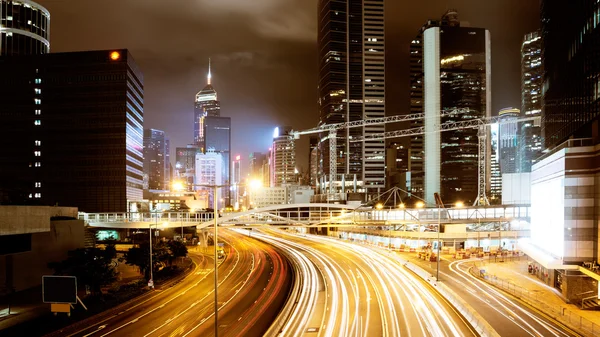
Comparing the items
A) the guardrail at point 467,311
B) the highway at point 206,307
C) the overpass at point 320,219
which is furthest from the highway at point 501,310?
the highway at point 206,307

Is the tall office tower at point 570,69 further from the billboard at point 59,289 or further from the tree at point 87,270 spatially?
the tree at point 87,270

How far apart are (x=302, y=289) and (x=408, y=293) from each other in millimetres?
11309

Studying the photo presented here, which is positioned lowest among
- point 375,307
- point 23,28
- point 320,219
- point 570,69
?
point 375,307

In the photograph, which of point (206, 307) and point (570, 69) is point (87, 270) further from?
point (570, 69)

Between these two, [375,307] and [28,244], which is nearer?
[375,307]

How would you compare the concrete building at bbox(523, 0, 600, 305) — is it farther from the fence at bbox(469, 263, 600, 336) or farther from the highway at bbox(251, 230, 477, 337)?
the highway at bbox(251, 230, 477, 337)

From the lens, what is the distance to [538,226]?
56812 mm

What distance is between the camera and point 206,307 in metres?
42.3

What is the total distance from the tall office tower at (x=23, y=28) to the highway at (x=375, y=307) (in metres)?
147

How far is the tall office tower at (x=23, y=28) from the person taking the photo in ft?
511

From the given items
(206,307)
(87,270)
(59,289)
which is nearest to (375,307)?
(206,307)

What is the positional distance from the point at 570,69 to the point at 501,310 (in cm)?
3801

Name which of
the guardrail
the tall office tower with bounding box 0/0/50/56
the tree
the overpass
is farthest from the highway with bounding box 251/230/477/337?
the tall office tower with bounding box 0/0/50/56

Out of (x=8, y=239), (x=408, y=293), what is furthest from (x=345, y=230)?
(x=8, y=239)
